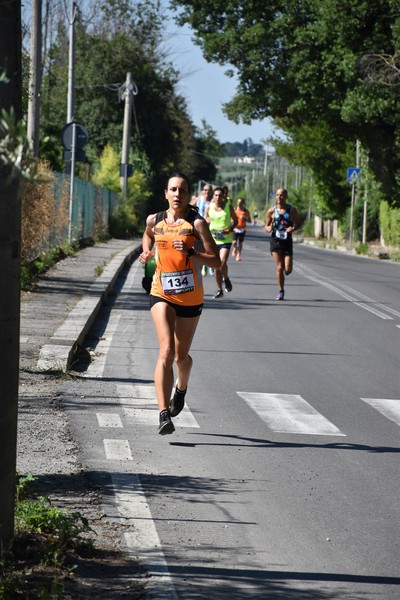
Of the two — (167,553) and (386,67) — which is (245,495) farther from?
(386,67)

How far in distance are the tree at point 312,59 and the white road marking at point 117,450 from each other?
2925 cm

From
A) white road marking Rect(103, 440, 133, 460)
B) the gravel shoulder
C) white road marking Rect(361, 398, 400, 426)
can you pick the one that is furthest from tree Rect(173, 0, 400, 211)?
white road marking Rect(103, 440, 133, 460)

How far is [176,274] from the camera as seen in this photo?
8.02m

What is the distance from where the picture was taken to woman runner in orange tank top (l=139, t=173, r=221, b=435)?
800 centimetres

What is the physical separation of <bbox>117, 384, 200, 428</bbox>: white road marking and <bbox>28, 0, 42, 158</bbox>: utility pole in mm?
10527

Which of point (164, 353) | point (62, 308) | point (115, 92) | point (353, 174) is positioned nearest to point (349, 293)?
point (62, 308)

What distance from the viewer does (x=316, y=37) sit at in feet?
122

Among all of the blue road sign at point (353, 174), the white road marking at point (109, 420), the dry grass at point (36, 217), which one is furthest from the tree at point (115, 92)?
the white road marking at point (109, 420)

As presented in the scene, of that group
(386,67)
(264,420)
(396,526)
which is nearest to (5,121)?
(396,526)

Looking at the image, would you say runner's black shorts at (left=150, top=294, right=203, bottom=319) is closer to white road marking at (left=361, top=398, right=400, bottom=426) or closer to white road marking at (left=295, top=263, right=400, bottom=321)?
white road marking at (left=361, top=398, right=400, bottom=426)

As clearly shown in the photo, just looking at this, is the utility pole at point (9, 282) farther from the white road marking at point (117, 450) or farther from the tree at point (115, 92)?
the tree at point (115, 92)

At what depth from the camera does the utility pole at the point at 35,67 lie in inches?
783

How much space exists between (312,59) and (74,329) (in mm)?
27177

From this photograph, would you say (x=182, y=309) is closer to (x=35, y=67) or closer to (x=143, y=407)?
(x=143, y=407)
